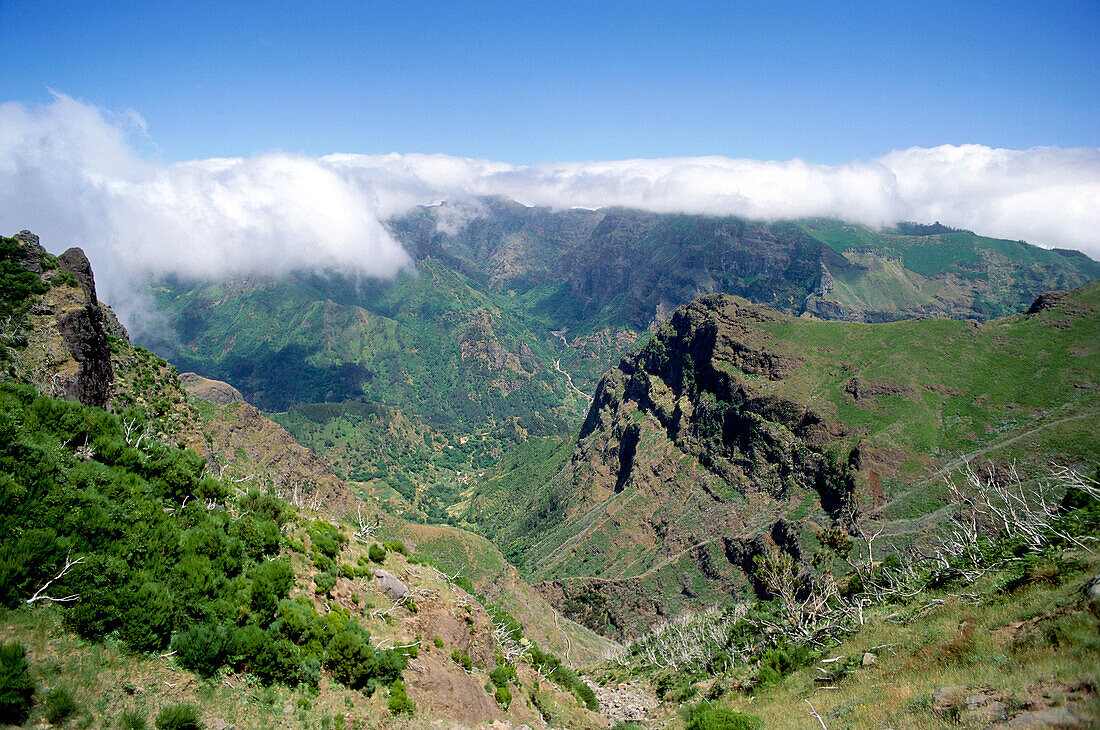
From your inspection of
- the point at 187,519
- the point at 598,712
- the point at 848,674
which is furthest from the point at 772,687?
the point at 187,519

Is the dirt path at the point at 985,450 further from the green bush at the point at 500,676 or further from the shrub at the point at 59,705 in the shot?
the shrub at the point at 59,705

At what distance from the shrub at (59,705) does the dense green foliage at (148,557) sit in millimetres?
3388

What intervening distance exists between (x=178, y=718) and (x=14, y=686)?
14.0 feet

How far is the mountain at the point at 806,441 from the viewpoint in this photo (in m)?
108

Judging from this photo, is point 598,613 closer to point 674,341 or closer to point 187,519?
point 674,341

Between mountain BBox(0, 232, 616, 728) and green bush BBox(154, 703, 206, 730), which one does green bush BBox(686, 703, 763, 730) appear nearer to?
mountain BBox(0, 232, 616, 728)

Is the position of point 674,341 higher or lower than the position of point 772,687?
higher

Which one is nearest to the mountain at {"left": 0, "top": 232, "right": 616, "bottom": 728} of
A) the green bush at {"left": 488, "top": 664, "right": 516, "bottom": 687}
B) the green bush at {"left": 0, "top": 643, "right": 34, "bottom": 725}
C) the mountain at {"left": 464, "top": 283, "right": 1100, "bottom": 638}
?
the green bush at {"left": 0, "top": 643, "right": 34, "bottom": 725}

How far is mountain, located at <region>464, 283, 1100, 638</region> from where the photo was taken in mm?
107750

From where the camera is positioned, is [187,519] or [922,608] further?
[922,608]

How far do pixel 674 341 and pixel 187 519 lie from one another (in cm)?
18186

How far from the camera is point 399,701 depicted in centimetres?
2311

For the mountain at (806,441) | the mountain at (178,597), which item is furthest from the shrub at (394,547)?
the mountain at (806,441)

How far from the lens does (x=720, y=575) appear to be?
124 metres
